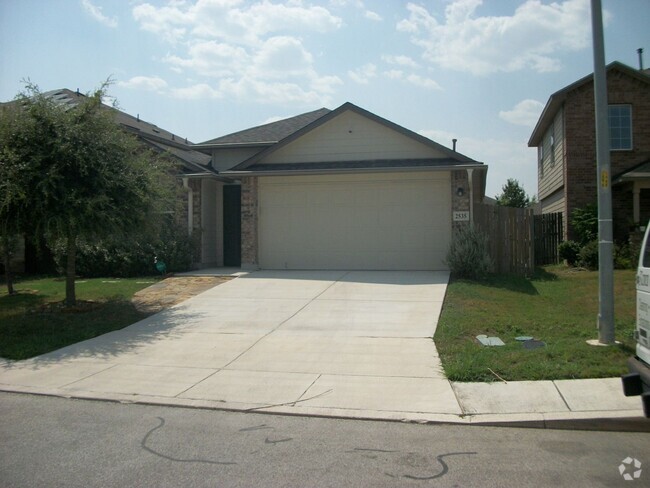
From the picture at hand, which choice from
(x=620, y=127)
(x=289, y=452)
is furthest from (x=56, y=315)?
(x=620, y=127)

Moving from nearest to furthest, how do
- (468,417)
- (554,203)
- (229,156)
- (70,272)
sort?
(468,417) < (70,272) < (229,156) < (554,203)

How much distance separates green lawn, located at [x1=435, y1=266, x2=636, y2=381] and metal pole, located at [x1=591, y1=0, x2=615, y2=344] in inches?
16.3

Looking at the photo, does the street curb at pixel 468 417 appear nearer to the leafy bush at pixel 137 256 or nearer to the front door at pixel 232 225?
the leafy bush at pixel 137 256

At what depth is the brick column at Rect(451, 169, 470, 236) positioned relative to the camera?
49.1ft

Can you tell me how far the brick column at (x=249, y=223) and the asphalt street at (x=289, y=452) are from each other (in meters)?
10.6

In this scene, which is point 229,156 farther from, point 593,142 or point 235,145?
point 593,142

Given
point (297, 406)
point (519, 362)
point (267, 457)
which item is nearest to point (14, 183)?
point (297, 406)

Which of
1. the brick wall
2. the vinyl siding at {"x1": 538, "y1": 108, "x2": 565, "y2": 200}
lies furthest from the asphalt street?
the vinyl siding at {"x1": 538, "y1": 108, "x2": 565, "y2": 200}

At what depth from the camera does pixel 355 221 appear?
15883 millimetres

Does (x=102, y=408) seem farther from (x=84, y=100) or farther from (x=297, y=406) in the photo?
(x=84, y=100)

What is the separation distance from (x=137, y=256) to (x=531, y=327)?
1132 cm

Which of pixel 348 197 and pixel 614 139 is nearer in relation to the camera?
pixel 348 197

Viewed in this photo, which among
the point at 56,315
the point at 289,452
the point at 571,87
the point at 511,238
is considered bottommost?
the point at 289,452

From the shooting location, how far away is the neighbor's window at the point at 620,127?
58.3ft
